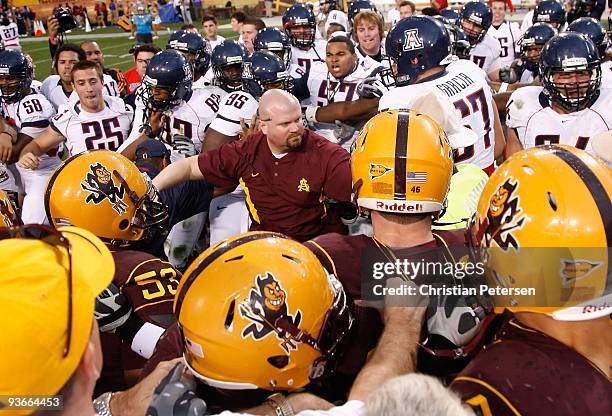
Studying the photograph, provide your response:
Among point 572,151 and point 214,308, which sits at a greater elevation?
point 572,151

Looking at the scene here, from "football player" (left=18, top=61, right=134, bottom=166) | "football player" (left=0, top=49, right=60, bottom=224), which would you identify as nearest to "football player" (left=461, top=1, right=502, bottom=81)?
"football player" (left=18, top=61, right=134, bottom=166)

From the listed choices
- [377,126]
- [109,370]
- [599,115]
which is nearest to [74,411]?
[109,370]

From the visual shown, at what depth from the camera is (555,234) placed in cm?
164

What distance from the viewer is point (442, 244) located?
2.26 m

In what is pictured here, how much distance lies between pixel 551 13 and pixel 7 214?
8168 millimetres

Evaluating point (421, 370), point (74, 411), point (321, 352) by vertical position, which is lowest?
point (421, 370)

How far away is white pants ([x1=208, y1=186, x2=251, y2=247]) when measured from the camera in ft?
16.6

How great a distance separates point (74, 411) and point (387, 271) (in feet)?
3.54

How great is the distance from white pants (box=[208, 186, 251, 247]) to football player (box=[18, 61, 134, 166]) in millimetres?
1354

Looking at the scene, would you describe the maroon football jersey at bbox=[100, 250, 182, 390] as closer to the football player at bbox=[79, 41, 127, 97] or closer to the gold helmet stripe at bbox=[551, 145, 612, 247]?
the gold helmet stripe at bbox=[551, 145, 612, 247]

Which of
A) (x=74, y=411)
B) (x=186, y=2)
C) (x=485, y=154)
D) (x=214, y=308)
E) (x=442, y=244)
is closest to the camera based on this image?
(x=74, y=411)

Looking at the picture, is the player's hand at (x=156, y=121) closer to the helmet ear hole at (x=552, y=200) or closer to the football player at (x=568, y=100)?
the football player at (x=568, y=100)

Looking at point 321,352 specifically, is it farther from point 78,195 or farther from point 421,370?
point 78,195

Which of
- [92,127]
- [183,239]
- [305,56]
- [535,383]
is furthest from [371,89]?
[535,383]
